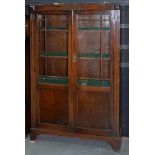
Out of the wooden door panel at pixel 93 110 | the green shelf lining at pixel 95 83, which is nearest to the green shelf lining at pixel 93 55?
the green shelf lining at pixel 95 83

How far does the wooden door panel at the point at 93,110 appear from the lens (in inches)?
135

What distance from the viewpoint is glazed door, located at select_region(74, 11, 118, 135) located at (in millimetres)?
3408

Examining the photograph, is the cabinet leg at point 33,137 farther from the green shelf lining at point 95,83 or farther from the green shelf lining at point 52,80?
the green shelf lining at point 95,83

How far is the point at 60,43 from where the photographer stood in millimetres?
3646

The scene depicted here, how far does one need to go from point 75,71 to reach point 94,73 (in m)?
0.26

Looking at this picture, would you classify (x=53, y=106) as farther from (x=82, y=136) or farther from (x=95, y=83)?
(x=95, y=83)

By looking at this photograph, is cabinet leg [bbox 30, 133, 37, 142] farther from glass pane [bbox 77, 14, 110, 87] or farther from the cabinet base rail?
glass pane [bbox 77, 14, 110, 87]

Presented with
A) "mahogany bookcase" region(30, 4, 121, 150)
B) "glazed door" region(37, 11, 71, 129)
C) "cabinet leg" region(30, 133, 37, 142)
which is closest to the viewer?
"mahogany bookcase" region(30, 4, 121, 150)

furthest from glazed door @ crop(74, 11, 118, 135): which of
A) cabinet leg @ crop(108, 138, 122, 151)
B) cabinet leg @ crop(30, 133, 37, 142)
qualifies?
cabinet leg @ crop(30, 133, 37, 142)
